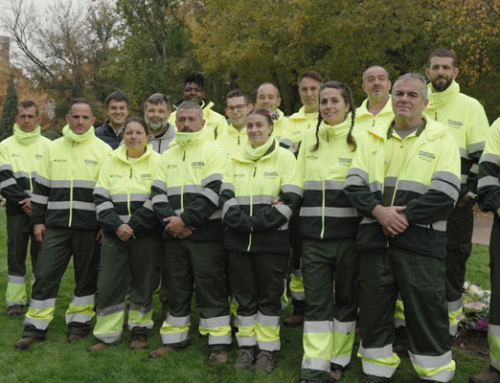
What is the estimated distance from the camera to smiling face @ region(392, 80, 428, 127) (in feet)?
13.6

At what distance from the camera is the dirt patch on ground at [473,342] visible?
5336 millimetres

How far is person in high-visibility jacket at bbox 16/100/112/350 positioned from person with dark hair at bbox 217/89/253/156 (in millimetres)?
1495

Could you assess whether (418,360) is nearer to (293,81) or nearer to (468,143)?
(468,143)

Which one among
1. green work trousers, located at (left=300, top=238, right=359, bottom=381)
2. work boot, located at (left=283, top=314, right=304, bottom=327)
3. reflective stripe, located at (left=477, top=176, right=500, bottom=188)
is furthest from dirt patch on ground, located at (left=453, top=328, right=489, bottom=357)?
reflective stripe, located at (left=477, top=176, right=500, bottom=188)

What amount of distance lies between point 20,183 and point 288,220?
13.2 ft

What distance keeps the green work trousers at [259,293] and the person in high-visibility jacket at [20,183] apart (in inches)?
132

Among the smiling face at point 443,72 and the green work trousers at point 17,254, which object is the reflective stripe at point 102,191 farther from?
the smiling face at point 443,72

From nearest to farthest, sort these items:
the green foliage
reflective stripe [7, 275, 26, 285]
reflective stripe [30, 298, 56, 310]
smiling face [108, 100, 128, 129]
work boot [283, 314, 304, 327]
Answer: reflective stripe [30, 298, 56, 310] → work boot [283, 314, 304, 327] → smiling face [108, 100, 128, 129] → reflective stripe [7, 275, 26, 285] → the green foliage

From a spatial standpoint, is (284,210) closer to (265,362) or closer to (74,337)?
(265,362)

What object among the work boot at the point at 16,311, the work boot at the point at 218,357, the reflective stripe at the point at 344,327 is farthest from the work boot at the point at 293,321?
the work boot at the point at 16,311

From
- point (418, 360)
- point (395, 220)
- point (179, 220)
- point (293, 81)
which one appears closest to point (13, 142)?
point (179, 220)

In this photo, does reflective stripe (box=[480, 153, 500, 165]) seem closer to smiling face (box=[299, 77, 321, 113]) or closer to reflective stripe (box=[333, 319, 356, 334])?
reflective stripe (box=[333, 319, 356, 334])

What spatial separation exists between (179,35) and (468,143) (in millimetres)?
24919

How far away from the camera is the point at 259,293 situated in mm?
5090
